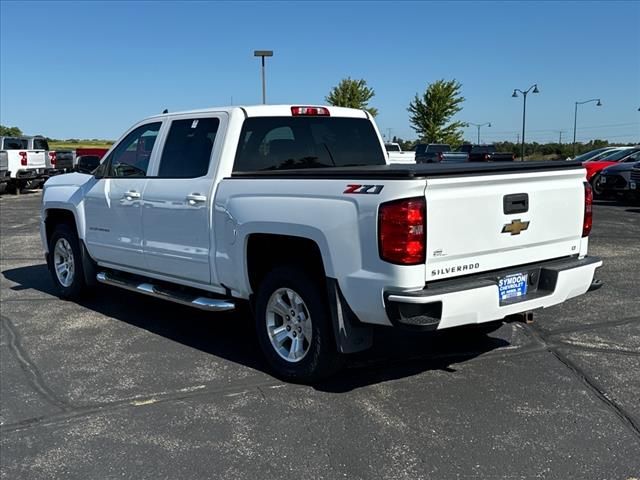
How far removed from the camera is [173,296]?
5.50 m

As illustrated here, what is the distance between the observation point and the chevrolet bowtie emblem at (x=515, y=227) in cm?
412

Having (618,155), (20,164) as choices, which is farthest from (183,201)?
(20,164)

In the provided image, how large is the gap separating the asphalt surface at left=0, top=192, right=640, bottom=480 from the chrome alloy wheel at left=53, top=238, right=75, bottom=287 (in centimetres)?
83

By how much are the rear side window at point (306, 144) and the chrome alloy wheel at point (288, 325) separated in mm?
1191

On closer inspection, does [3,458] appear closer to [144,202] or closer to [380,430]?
[380,430]

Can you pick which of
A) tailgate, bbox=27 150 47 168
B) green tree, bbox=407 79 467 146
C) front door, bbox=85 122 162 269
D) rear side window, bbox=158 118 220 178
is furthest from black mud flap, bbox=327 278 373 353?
green tree, bbox=407 79 467 146

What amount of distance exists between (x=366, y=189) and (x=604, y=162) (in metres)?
18.5

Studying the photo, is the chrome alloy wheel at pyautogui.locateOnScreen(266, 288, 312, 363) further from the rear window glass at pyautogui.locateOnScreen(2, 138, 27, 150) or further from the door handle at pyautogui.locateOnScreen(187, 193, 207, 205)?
the rear window glass at pyautogui.locateOnScreen(2, 138, 27, 150)

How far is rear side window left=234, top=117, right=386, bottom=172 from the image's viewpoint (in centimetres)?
525

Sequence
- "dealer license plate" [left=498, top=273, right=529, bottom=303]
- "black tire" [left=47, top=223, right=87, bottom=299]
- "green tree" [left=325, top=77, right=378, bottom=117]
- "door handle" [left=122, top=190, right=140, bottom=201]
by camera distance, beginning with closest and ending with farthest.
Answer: "dealer license plate" [left=498, top=273, right=529, bottom=303] → "door handle" [left=122, top=190, right=140, bottom=201] → "black tire" [left=47, top=223, right=87, bottom=299] → "green tree" [left=325, top=77, right=378, bottom=117]

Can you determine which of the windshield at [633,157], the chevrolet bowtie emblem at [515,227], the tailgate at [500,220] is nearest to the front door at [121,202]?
the tailgate at [500,220]

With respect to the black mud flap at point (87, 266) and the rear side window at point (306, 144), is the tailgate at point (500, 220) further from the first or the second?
the black mud flap at point (87, 266)

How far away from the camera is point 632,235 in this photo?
11.7m

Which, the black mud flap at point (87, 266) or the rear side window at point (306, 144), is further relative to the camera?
the black mud flap at point (87, 266)
